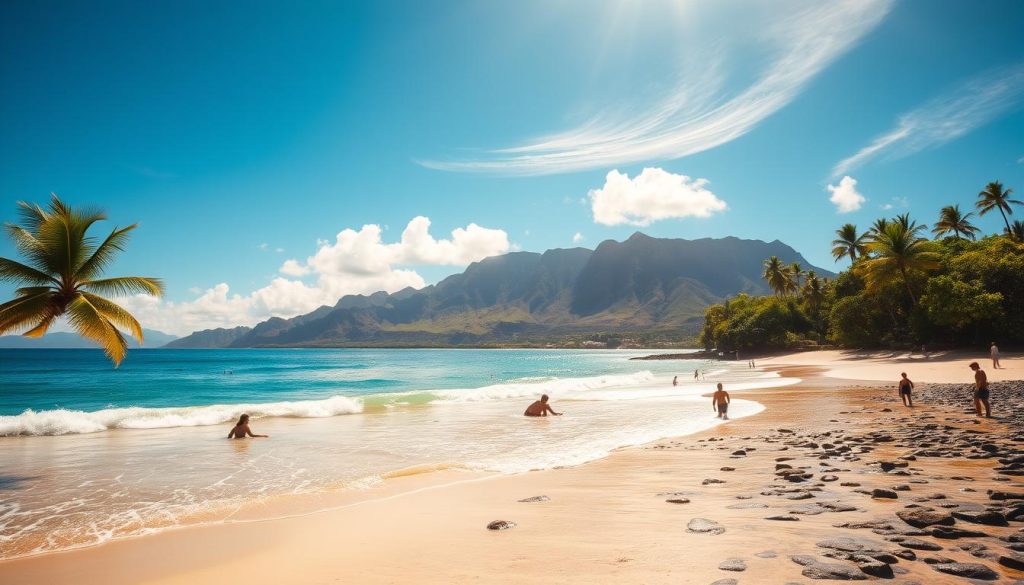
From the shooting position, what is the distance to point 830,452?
1046 centimetres

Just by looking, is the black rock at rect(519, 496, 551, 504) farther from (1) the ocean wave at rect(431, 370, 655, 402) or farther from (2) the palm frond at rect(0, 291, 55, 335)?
(1) the ocean wave at rect(431, 370, 655, 402)

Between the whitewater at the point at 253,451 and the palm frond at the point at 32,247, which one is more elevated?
the palm frond at the point at 32,247

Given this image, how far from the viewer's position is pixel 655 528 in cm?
609

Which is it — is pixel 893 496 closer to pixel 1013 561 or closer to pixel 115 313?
pixel 1013 561

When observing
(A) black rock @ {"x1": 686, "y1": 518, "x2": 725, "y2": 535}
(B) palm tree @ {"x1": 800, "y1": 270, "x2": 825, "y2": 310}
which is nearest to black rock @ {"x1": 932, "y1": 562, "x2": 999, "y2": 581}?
(A) black rock @ {"x1": 686, "y1": 518, "x2": 725, "y2": 535}

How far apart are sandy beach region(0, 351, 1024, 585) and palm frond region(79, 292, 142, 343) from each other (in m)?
12.4

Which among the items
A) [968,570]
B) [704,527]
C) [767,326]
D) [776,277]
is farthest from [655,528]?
[776,277]

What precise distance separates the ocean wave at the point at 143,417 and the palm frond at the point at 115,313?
7469mm

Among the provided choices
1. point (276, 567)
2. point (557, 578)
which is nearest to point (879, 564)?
point (557, 578)

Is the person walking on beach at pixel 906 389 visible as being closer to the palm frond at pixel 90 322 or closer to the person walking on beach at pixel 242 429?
the person walking on beach at pixel 242 429

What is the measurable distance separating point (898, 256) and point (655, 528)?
2117 inches

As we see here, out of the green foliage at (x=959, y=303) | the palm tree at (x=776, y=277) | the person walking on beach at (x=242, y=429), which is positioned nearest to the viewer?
the person walking on beach at (x=242, y=429)

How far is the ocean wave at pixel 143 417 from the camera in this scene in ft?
66.3

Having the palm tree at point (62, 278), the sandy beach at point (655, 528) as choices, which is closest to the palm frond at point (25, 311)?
the palm tree at point (62, 278)
